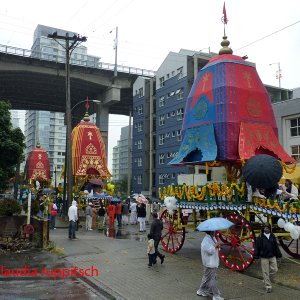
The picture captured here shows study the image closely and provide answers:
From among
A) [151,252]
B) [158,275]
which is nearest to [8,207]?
[151,252]

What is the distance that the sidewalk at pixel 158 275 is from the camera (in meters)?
8.83

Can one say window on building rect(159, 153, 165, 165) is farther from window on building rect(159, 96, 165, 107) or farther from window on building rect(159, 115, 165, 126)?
window on building rect(159, 96, 165, 107)

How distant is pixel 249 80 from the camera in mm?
13156

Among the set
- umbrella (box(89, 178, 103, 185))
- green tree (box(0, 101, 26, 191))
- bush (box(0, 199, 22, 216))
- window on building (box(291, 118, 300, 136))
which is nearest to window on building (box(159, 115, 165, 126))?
window on building (box(291, 118, 300, 136))

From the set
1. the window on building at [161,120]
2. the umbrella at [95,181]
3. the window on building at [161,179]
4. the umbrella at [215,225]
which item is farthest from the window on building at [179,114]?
the umbrella at [215,225]

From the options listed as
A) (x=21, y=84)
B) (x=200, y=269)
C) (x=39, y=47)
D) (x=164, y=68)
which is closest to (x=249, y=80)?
(x=200, y=269)

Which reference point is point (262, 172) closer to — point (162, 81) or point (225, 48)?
point (225, 48)

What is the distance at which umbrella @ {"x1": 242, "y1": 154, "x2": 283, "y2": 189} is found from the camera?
10.2 meters

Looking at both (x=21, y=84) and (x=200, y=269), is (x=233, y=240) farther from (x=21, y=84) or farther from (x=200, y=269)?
(x=21, y=84)

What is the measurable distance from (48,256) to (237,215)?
21.4 ft

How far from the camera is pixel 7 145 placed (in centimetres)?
1817

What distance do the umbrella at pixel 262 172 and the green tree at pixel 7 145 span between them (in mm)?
11925

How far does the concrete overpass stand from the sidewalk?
1625 inches

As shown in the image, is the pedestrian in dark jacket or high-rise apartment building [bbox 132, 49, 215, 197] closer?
the pedestrian in dark jacket
